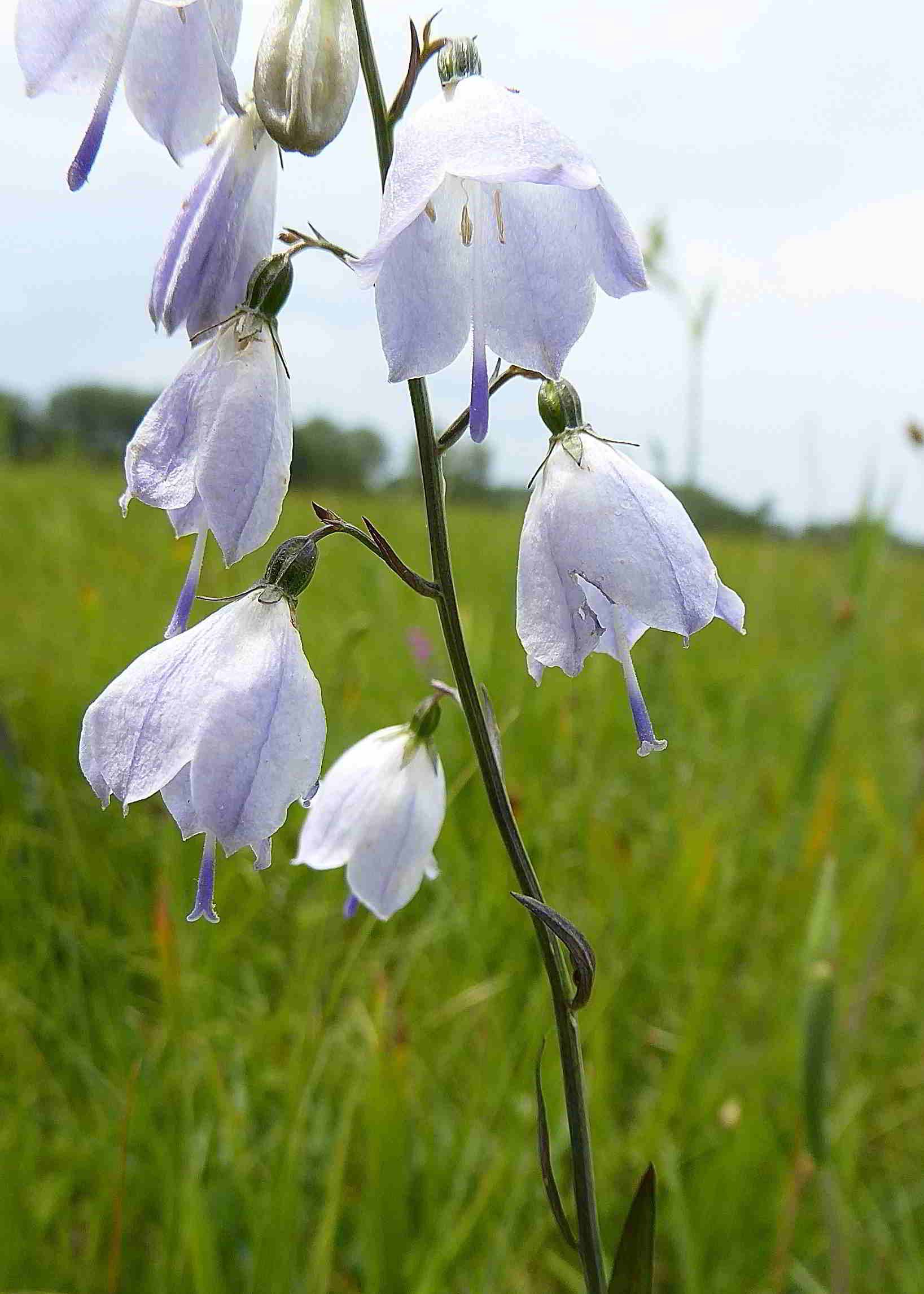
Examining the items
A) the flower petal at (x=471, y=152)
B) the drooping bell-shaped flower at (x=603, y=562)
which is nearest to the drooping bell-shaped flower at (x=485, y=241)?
the flower petal at (x=471, y=152)

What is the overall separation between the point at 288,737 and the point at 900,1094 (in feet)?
5.78

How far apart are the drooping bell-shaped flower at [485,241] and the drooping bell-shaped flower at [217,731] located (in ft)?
0.93

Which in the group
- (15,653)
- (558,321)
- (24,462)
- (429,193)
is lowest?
(24,462)

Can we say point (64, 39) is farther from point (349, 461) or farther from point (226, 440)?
point (349, 461)

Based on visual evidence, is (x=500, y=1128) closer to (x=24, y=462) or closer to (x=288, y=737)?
(x=288, y=737)

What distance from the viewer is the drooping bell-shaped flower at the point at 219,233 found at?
0.95 meters

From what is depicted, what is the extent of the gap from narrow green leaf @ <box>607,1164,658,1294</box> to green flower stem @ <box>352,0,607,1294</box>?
3 centimetres

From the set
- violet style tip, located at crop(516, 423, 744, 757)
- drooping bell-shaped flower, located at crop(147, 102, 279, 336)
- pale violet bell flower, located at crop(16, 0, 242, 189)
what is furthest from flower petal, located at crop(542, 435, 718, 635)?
pale violet bell flower, located at crop(16, 0, 242, 189)

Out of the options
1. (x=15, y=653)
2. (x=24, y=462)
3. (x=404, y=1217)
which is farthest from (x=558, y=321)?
(x=24, y=462)

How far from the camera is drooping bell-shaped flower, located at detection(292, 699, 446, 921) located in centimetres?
125

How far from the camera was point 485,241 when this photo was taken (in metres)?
1.02

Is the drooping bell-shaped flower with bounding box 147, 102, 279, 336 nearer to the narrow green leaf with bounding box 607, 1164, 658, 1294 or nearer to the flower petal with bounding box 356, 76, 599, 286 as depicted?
the flower petal with bounding box 356, 76, 599, 286

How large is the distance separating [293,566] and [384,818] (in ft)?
1.16

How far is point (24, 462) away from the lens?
8953 millimetres
